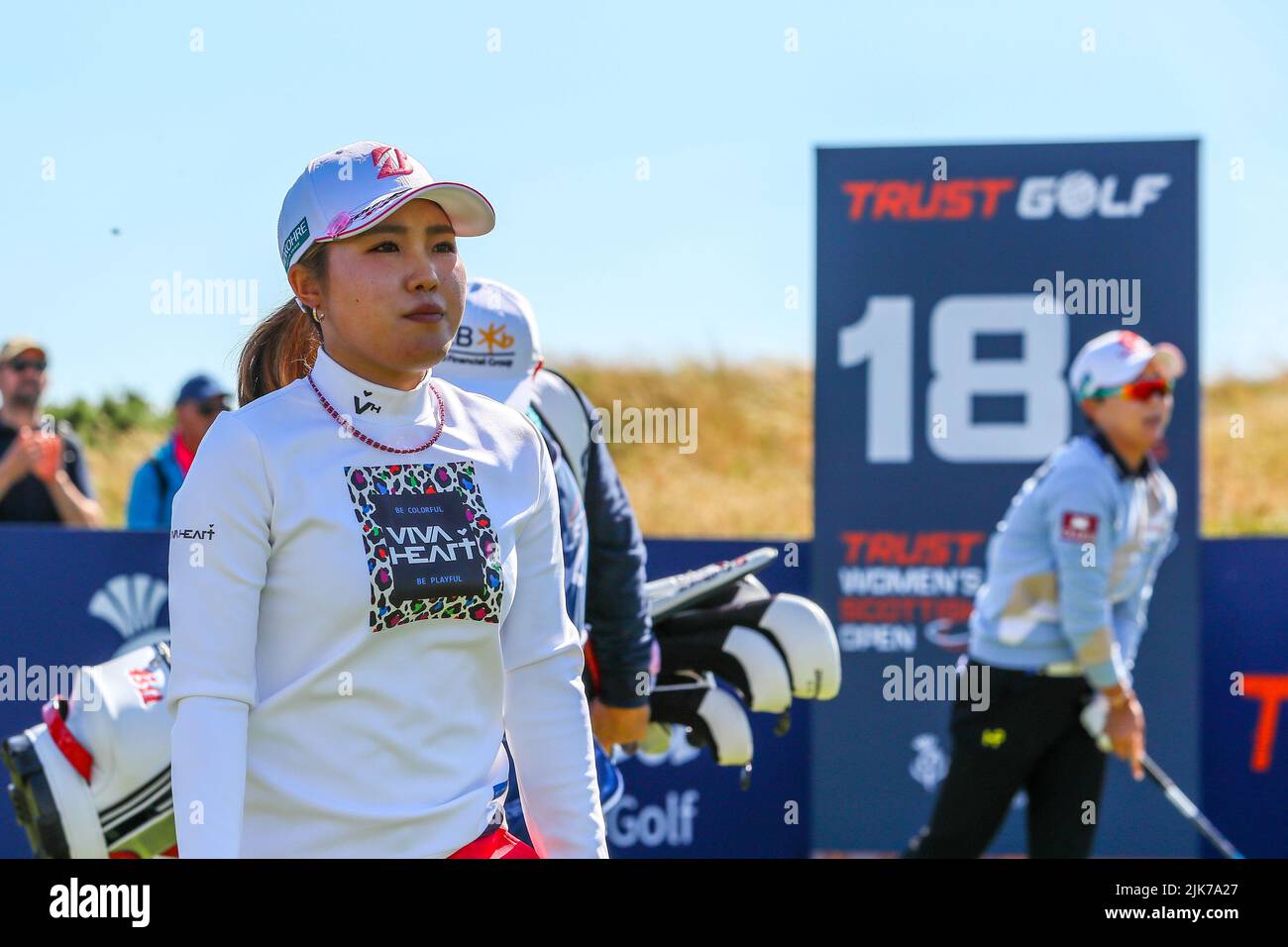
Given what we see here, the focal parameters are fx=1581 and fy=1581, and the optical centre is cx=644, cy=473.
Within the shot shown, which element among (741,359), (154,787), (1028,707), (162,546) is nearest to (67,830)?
(154,787)

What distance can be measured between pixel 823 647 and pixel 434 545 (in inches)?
105

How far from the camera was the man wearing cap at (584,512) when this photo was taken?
3.64 m

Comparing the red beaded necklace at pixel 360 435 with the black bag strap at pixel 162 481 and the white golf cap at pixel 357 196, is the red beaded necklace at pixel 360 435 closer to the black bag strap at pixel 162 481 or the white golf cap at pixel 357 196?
the white golf cap at pixel 357 196

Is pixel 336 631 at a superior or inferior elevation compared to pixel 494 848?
superior

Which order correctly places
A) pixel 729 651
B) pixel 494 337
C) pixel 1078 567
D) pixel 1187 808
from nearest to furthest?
pixel 494 337
pixel 729 651
pixel 1078 567
pixel 1187 808

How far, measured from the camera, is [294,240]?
95.7 inches

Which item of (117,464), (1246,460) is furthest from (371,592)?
(117,464)

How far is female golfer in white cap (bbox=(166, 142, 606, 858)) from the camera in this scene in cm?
217

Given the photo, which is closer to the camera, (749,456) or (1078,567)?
(1078,567)

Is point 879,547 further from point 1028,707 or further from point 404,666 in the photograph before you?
point 404,666

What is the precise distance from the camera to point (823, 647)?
4.79 metres

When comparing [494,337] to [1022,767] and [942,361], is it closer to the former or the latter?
[1022,767]

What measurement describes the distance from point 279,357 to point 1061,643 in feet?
12.6

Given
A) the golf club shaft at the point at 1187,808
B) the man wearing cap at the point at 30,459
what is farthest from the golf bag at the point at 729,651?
the man wearing cap at the point at 30,459
